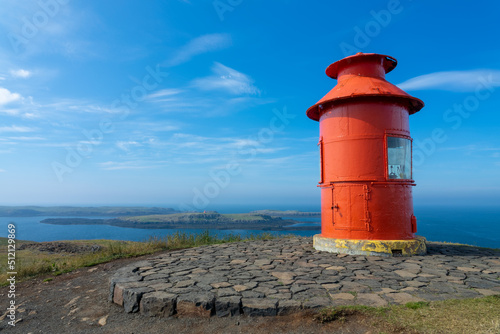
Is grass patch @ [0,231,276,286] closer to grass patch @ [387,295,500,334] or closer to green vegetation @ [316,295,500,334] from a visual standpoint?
green vegetation @ [316,295,500,334]

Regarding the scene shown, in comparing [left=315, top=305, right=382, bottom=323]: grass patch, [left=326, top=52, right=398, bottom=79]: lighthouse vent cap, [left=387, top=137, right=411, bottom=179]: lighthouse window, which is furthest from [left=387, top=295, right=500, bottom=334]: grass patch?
[left=326, top=52, right=398, bottom=79]: lighthouse vent cap

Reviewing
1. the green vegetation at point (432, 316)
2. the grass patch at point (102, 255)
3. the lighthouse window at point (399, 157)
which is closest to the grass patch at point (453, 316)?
the green vegetation at point (432, 316)

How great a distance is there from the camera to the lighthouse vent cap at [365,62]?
769 cm

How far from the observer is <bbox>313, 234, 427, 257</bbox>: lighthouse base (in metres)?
6.77

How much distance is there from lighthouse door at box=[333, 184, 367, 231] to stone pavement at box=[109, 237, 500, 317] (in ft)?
2.62

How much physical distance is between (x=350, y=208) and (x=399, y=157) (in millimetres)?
1831

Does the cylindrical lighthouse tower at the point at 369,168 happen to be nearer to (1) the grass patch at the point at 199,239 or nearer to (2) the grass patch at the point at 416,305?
(2) the grass patch at the point at 416,305

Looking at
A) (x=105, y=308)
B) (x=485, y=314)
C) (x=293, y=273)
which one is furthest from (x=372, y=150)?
(x=105, y=308)

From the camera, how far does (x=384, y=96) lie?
A: 7082mm

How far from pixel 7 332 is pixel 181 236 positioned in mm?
6335

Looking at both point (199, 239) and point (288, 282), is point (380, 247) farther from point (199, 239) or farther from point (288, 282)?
point (199, 239)

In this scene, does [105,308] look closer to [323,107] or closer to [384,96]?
[323,107]

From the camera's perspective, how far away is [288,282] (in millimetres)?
4668

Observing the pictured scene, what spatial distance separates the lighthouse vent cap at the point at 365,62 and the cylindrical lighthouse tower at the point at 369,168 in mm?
25
